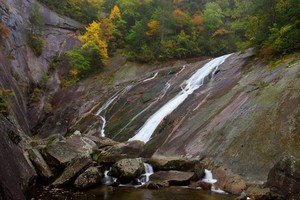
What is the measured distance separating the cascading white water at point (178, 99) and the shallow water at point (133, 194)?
22.5 feet

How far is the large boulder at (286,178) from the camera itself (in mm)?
11484

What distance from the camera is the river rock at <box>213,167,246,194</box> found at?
43.7 ft

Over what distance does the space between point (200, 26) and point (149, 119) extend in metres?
22.6

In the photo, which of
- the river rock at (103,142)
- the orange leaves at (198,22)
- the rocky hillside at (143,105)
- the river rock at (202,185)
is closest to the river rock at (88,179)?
the rocky hillside at (143,105)

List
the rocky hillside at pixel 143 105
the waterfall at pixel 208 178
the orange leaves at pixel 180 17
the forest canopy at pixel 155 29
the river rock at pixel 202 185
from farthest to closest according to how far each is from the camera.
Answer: the orange leaves at pixel 180 17
the forest canopy at pixel 155 29
the waterfall at pixel 208 178
the rocky hillside at pixel 143 105
the river rock at pixel 202 185

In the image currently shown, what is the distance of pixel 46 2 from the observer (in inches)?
1683

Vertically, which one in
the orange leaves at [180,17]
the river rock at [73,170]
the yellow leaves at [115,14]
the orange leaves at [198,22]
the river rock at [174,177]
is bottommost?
the river rock at [174,177]

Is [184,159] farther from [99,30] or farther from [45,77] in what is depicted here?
[99,30]

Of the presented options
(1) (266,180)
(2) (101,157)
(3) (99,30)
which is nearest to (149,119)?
(2) (101,157)

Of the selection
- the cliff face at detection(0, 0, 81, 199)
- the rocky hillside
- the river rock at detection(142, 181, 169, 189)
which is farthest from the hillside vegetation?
the river rock at detection(142, 181, 169, 189)

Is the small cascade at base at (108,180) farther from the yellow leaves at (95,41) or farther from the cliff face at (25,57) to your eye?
the yellow leaves at (95,41)

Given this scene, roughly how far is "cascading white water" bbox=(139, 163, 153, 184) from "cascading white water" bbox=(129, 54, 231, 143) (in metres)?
4.13

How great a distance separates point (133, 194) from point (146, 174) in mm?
2716

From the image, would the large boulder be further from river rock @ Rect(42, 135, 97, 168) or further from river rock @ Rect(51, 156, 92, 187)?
river rock @ Rect(42, 135, 97, 168)
